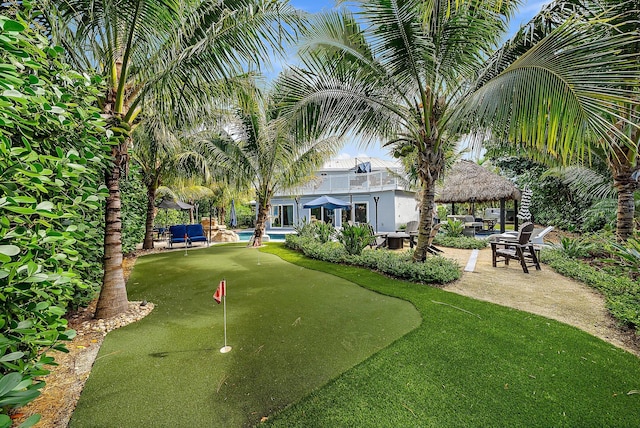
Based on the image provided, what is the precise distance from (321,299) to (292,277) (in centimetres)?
175

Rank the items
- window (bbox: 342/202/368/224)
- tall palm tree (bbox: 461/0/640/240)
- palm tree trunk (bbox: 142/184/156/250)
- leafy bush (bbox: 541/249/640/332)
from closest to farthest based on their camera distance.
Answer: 1. tall palm tree (bbox: 461/0/640/240)
2. leafy bush (bbox: 541/249/640/332)
3. palm tree trunk (bbox: 142/184/156/250)
4. window (bbox: 342/202/368/224)

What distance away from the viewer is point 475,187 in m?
14.8

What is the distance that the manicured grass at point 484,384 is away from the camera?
204 cm

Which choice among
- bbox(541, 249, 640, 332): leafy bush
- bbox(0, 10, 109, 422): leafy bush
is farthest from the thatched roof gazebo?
bbox(0, 10, 109, 422): leafy bush

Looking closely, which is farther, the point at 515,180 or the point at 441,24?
the point at 515,180

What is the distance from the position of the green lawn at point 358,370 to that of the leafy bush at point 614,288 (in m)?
0.88

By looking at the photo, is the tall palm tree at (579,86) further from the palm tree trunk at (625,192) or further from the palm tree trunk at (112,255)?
the palm tree trunk at (112,255)

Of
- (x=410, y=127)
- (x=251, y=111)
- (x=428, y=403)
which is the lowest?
(x=428, y=403)

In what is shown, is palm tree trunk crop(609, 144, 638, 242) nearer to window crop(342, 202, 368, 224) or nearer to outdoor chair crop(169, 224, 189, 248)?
outdoor chair crop(169, 224, 189, 248)

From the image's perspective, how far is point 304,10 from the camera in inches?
177

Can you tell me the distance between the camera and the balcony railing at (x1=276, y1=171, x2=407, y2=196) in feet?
63.6

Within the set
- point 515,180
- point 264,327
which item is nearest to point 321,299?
point 264,327

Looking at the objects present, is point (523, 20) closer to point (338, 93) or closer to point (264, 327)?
point (338, 93)

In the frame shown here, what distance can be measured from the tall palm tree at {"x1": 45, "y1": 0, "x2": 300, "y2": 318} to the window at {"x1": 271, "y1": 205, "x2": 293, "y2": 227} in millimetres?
19563
